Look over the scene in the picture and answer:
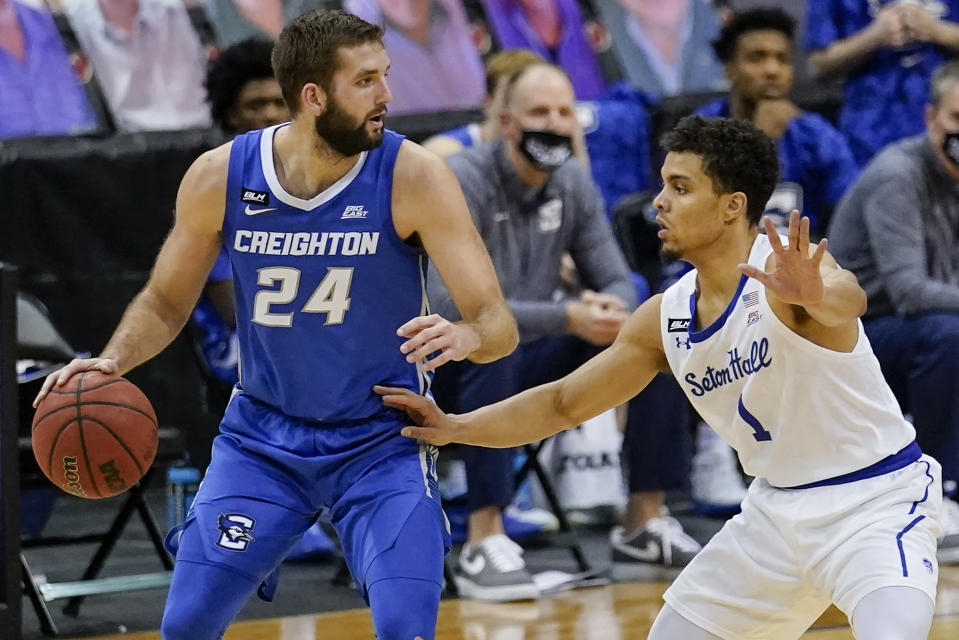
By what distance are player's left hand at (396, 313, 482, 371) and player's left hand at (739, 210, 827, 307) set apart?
66 centimetres

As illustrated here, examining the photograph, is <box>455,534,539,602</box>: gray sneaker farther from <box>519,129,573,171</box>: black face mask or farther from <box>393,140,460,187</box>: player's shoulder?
<box>393,140,460,187</box>: player's shoulder

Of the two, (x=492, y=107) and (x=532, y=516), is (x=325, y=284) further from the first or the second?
(x=532, y=516)

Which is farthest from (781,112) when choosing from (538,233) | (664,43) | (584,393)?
(584,393)

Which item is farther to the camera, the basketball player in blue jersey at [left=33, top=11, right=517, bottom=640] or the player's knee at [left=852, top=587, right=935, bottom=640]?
the basketball player in blue jersey at [left=33, top=11, right=517, bottom=640]

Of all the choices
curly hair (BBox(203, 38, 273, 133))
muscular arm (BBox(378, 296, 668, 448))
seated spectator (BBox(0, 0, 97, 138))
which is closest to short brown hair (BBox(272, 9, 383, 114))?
muscular arm (BBox(378, 296, 668, 448))

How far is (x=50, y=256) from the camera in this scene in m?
7.00

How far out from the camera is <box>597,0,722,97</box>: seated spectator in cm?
866

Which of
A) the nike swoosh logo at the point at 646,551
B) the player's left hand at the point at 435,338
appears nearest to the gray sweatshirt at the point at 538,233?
the nike swoosh logo at the point at 646,551

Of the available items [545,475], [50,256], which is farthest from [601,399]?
[50,256]

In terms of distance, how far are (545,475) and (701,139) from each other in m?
2.57

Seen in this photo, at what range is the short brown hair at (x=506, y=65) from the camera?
248 inches

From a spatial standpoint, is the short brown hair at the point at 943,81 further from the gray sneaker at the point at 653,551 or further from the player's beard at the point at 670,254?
the player's beard at the point at 670,254

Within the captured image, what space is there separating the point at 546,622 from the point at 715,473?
1.99 meters

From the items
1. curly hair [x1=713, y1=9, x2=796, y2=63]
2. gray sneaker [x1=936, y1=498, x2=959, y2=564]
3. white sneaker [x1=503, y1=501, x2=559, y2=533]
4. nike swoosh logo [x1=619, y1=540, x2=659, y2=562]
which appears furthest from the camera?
curly hair [x1=713, y1=9, x2=796, y2=63]
